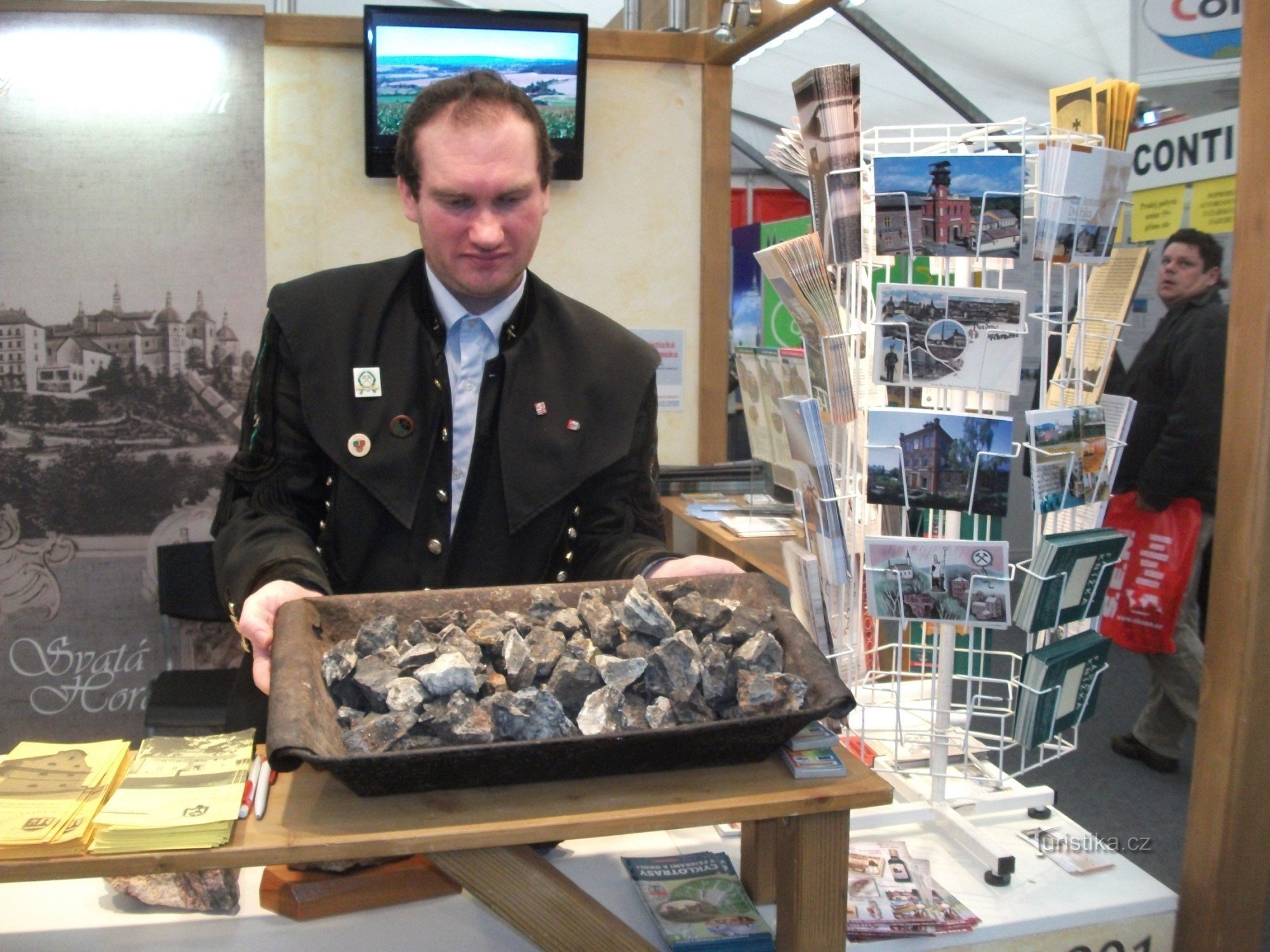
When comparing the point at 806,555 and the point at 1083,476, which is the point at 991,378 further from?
the point at 806,555

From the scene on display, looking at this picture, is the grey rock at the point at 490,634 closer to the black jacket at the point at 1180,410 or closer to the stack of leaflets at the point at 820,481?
the stack of leaflets at the point at 820,481

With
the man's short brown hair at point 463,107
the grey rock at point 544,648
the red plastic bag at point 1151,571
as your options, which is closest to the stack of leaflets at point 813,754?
the grey rock at point 544,648

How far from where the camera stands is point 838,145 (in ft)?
4.23

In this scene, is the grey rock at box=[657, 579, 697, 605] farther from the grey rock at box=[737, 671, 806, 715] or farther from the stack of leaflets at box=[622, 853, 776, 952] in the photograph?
the stack of leaflets at box=[622, 853, 776, 952]

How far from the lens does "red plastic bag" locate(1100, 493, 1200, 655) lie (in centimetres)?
267

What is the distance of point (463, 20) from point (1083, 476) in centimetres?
243

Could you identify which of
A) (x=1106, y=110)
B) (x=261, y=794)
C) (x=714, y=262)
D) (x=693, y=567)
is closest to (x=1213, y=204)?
(x=1106, y=110)

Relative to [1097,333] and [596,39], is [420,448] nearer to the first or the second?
[1097,333]

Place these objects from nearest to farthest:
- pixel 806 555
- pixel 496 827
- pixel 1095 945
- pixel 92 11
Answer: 1. pixel 496 827
2. pixel 1095 945
3. pixel 806 555
4. pixel 92 11

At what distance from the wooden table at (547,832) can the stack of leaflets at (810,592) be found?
40 centimetres

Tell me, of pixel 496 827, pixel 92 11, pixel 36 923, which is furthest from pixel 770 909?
pixel 92 11

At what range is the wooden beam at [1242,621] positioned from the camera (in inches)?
49.9

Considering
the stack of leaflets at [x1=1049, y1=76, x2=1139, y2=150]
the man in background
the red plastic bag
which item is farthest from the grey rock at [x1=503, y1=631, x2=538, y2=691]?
the red plastic bag

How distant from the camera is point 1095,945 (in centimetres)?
129
